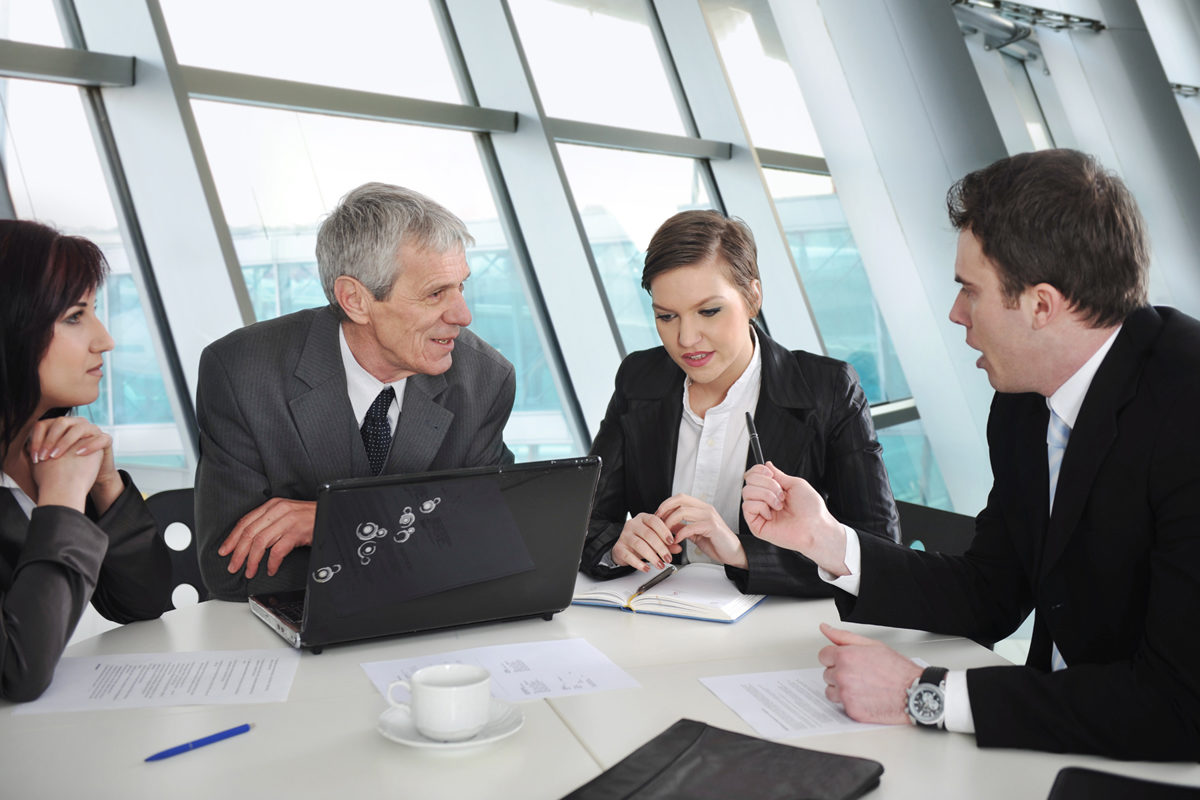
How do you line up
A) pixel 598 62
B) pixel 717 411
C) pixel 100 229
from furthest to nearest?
1. pixel 598 62
2. pixel 100 229
3. pixel 717 411

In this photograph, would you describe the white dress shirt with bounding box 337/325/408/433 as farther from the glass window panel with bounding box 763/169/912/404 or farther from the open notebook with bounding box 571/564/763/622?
the glass window panel with bounding box 763/169/912/404

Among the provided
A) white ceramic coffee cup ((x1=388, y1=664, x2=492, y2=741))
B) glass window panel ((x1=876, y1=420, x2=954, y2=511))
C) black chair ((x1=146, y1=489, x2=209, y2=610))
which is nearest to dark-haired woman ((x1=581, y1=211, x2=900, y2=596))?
white ceramic coffee cup ((x1=388, y1=664, x2=492, y2=741))

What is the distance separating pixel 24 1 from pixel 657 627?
2.90 m

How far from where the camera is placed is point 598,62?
517 cm

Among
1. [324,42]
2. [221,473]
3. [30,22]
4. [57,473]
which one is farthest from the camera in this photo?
[324,42]

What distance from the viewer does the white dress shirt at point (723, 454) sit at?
7.49 ft

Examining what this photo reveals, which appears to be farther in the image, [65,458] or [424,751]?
[65,458]

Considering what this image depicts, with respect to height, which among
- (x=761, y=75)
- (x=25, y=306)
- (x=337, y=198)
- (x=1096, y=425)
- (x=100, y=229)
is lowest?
A: (x=1096, y=425)

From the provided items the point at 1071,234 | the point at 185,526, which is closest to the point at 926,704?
the point at 1071,234

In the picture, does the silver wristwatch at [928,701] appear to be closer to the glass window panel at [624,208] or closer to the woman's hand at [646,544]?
the woman's hand at [646,544]

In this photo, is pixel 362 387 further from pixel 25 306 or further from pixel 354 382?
pixel 25 306

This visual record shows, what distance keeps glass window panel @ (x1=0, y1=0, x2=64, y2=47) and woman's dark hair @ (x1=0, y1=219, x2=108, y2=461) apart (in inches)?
68.0

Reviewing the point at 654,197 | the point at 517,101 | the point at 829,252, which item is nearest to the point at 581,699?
the point at 517,101

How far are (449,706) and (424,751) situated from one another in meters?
0.08
